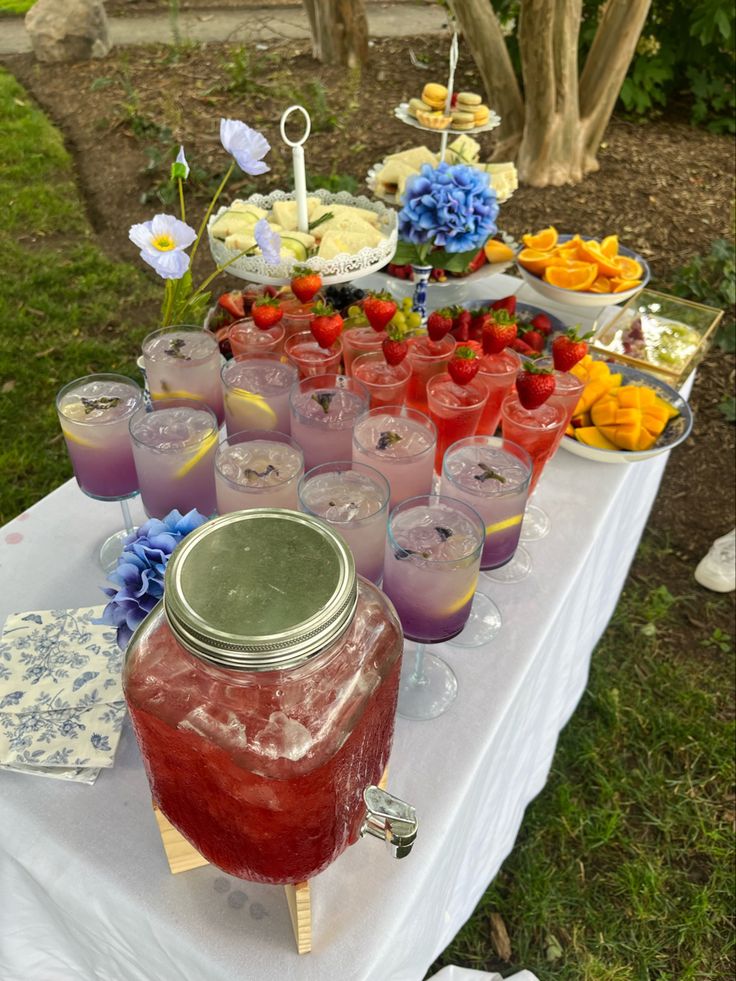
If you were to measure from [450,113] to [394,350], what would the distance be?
956mm

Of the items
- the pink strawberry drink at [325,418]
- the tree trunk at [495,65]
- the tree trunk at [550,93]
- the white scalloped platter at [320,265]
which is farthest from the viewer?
the tree trunk at [495,65]

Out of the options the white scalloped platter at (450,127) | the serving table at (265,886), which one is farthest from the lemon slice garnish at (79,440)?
the white scalloped platter at (450,127)

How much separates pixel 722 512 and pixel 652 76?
13.2 ft

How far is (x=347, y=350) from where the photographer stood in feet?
4.96

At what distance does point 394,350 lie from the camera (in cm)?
137

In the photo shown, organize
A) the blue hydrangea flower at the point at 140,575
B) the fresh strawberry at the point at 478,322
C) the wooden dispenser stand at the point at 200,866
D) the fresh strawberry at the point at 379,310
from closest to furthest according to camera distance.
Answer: the wooden dispenser stand at the point at 200,866
the blue hydrangea flower at the point at 140,575
the fresh strawberry at the point at 379,310
the fresh strawberry at the point at 478,322

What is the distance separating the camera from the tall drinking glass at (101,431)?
48.3 inches

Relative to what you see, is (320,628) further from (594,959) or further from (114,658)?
(594,959)

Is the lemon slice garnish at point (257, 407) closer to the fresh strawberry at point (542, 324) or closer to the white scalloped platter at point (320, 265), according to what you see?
the white scalloped platter at point (320, 265)

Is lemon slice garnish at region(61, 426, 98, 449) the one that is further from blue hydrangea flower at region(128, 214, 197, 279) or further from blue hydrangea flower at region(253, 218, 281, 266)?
blue hydrangea flower at region(253, 218, 281, 266)

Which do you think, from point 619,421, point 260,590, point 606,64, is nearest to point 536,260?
point 619,421

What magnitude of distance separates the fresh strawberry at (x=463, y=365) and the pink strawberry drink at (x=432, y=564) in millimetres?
292

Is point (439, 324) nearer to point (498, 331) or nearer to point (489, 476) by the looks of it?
point (498, 331)

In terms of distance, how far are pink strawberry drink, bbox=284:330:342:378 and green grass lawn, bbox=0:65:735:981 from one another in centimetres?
128
